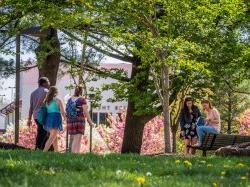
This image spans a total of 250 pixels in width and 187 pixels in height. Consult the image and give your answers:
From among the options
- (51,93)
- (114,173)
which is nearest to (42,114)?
(51,93)

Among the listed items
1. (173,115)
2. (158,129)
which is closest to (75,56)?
(173,115)

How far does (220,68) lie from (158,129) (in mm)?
16623

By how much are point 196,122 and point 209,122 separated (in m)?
0.37

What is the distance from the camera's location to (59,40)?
20609 mm

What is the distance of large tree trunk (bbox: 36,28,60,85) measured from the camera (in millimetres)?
18523

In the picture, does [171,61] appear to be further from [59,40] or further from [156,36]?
[59,40]

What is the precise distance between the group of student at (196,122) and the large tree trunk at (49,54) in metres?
5.89

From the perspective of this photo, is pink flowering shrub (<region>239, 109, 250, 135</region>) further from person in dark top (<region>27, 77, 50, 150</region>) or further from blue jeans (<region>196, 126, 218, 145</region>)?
person in dark top (<region>27, 77, 50, 150</region>)

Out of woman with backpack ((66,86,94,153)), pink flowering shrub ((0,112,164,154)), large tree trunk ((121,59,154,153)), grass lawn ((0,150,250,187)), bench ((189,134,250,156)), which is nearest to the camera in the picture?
grass lawn ((0,150,250,187))

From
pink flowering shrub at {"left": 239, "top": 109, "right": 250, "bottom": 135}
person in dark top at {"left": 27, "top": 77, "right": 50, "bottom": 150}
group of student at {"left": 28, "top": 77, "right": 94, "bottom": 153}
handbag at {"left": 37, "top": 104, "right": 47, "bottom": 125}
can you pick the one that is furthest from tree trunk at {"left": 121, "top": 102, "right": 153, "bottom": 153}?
pink flowering shrub at {"left": 239, "top": 109, "right": 250, "bottom": 135}

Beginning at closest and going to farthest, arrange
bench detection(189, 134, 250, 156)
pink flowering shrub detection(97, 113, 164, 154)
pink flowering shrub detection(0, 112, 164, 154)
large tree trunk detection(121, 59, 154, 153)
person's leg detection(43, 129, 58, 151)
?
person's leg detection(43, 129, 58, 151) → bench detection(189, 134, 250, 156) → large tree trunk detection(121, 59, 154, 153) → pink flowering shrub detection(0, 112, 164, 154) → pink flowering shrub detection(97, 113, 164, 154)

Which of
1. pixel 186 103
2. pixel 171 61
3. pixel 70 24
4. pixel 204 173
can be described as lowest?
pixel 204 173

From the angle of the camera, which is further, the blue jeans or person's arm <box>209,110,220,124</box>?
person's arm <box>209,110,220,124</box>

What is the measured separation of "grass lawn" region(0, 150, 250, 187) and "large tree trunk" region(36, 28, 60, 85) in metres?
10.6
